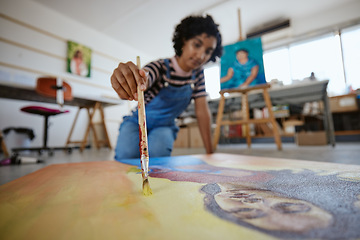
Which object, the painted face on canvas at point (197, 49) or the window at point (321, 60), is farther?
the window at point (321, 60)

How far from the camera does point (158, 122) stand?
135 cm

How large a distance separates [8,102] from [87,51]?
1.93 meters

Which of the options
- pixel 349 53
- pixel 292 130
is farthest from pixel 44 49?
pixel 349 53

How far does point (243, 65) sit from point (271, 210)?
6.81 ft

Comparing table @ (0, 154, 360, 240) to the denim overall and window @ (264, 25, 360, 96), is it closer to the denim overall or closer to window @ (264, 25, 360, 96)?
the denim overall

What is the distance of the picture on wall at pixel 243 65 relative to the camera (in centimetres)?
206

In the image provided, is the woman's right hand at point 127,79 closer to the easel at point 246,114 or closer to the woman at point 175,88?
the woman at point 175,88

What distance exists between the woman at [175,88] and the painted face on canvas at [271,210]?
786mm

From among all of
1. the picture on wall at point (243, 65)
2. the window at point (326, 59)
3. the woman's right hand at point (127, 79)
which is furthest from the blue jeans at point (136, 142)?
the window at point (326, 59)

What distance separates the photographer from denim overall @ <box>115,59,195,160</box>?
123 cm

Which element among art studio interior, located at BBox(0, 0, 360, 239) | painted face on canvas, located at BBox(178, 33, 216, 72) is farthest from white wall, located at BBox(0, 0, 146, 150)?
painted face on canvas, located at BBox(178, 33, 216, 72)

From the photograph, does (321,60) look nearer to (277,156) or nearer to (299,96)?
(299,96)

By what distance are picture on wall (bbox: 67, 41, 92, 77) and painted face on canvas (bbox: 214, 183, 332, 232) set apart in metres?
4.54

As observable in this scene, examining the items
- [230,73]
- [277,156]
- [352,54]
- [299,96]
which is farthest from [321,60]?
[277,156]
